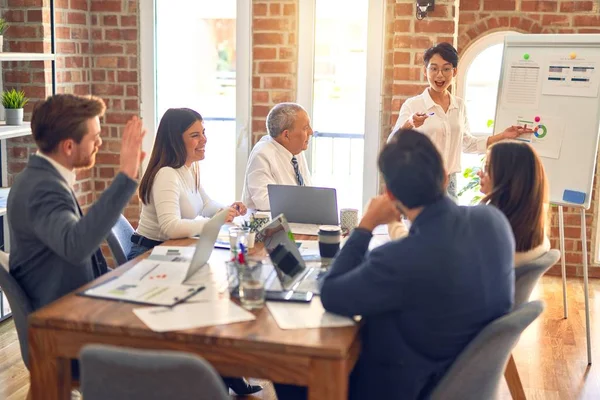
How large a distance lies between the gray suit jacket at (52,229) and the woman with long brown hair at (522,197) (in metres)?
1.26

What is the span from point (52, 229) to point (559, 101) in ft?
8.91

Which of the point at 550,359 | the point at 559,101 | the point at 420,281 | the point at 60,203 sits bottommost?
the point at 550,359

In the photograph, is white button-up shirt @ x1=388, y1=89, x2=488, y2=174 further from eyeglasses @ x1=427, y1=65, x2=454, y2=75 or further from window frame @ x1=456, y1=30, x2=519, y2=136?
window frame @ x1=456, y1=30, x2=519, y2=136

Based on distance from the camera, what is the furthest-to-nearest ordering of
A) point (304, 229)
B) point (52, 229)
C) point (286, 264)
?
point (304, 229)
point (286, 264)
point (52, 229)

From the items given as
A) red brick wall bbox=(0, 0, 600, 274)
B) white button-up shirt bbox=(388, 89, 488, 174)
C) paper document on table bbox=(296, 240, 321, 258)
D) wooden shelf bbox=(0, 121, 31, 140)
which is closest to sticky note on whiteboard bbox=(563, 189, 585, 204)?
white button-up shirt bbox=(388, 89, 488, 174)

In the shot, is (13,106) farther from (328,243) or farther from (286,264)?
(286,264)

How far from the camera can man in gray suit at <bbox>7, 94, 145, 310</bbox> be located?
231cm

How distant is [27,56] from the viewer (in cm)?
409

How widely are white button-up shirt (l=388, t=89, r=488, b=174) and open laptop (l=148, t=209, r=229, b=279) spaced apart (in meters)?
1.74

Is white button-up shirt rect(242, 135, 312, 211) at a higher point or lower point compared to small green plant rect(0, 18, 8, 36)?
lower

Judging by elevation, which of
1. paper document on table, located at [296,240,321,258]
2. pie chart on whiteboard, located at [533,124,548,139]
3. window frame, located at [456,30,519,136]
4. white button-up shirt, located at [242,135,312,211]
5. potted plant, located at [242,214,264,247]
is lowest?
paper document on table, located at [296,240,321,258]

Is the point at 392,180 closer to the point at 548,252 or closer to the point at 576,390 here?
the point at 548,252

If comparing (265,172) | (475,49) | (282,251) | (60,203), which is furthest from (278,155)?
(475,49)

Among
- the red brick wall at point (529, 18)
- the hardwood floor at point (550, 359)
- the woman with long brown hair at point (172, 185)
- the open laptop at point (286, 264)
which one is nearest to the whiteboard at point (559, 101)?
the hardwood floor at point (550, 359)
